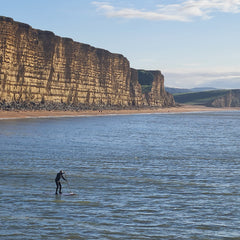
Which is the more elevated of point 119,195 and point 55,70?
point 55,70

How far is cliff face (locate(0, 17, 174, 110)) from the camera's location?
80.6m

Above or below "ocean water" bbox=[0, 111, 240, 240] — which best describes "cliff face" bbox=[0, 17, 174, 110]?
above

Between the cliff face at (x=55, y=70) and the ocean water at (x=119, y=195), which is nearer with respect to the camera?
the ocean water at (x=119, y=195)

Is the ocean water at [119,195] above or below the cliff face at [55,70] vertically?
below

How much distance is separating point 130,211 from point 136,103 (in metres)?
144

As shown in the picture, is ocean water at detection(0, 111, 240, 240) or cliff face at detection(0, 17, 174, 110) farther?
cliff face at detection(0, 17, 174, 110)

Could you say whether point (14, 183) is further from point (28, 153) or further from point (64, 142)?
point (64, 142)

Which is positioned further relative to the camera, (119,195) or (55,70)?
(55,70)

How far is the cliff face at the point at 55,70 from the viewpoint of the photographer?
80.6 metres

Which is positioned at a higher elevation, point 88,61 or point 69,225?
point 88,61

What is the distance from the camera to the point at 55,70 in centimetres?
9850

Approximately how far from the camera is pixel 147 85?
199 m

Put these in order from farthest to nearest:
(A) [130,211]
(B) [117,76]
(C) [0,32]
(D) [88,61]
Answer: (B) [117,76] < (D) [88,61] < (C) [0,32] < (A) [130,211]

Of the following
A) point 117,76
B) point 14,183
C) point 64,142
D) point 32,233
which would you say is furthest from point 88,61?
point 32,233
